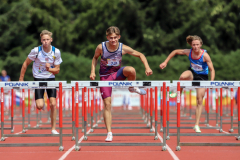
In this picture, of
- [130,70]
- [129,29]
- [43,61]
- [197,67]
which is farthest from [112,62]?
[129,29]

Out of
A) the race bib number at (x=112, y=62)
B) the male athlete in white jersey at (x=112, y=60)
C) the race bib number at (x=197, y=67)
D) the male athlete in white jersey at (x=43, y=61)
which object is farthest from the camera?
the race bib number at (x=197, y=67)

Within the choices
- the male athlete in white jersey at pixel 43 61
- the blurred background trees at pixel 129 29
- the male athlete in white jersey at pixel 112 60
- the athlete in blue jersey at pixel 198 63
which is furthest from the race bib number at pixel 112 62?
the blurred background trees at pixel 129 29

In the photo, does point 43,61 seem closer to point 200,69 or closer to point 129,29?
point 200,69

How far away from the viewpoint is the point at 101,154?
665 cm

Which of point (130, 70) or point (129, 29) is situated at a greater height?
point (129, 29)

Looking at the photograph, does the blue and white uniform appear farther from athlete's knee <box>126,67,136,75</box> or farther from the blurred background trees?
the blurred background trees

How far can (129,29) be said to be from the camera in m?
37.0

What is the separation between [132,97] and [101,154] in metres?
16.1

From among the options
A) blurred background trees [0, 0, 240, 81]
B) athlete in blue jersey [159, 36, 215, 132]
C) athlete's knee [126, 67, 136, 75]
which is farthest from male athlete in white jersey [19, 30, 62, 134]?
blurred background trees [0, 0, 240, 81]

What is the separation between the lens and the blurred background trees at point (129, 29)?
100ft

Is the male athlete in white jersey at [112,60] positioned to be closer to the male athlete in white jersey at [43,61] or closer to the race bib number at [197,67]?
the male athlete in white jersey at [43,61]

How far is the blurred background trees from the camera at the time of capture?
3058 cm

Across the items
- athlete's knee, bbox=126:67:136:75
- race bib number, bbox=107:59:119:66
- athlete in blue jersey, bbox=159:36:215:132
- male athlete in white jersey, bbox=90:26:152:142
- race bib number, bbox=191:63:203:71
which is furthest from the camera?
race bib number, bbox=191:63:203:71

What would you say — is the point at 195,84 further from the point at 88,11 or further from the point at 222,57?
the point at 88,11
